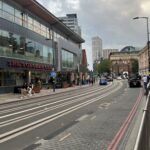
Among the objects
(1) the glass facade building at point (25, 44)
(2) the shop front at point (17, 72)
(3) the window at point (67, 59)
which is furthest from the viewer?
(3) the window at point (67, 59)

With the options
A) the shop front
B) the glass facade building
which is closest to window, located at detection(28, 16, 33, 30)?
the glass facade building

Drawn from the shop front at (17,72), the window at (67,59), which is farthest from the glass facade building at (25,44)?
the window at (67,59)

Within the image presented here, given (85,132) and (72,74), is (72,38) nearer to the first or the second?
(72,74)

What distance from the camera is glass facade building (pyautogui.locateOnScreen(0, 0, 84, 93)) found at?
45656 millimetres

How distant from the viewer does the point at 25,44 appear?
5344cm

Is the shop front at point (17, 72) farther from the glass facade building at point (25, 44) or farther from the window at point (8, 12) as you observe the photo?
the window at point (8, 12)

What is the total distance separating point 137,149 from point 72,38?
94973mm

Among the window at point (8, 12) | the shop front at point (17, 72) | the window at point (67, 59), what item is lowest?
the shop front at point (17, 72)

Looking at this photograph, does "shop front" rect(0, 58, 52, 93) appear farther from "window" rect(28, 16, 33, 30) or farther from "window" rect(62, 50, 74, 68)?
"window" rect(62, 50, 74, 68)

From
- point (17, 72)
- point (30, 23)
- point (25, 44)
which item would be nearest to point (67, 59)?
point (30, 23)

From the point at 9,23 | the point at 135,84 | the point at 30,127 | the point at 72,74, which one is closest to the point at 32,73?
the point at 9,23

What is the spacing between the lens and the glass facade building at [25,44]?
150 ft

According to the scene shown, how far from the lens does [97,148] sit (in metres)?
9.77

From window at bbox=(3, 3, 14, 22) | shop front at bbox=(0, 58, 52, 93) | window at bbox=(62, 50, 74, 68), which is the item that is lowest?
shop front at bbox=(0, 58, 52, 93)
